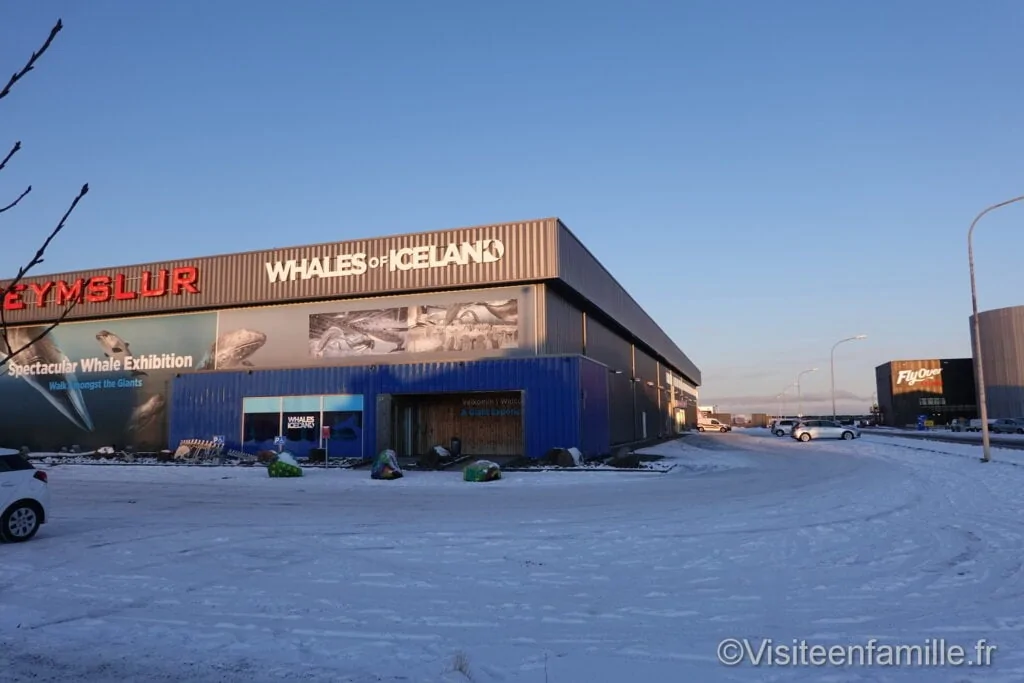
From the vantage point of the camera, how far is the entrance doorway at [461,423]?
30141 mm

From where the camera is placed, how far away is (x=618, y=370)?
137ft

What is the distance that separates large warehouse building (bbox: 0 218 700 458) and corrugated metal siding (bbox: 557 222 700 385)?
18 cm

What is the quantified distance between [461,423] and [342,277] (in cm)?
884

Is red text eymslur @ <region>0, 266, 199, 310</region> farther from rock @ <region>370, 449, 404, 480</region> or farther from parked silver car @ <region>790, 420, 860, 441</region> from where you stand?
parked silver car @ <region>790, 420, 860, 441</region>

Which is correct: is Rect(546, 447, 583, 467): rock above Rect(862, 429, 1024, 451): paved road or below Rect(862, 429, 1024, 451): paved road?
above

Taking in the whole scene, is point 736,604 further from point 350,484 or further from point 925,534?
point 350,484

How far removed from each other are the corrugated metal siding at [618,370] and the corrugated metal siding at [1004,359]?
2191 inches

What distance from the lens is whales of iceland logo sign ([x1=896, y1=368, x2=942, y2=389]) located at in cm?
9388

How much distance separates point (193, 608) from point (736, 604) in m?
5.64

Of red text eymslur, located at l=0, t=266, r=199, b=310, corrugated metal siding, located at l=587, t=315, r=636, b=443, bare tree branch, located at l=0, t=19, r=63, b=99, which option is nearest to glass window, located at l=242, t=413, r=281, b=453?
red text eymslur, located at l=0, t=266, r=199, b=310

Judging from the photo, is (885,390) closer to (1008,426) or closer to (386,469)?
(1008,426)
